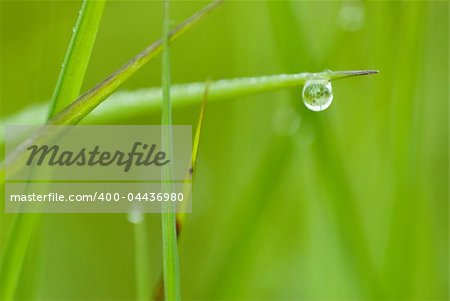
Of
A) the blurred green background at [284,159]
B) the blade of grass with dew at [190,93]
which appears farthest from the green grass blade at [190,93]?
the blurred green background at [284,159]

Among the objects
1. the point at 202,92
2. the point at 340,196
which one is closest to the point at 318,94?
the point at 202,92

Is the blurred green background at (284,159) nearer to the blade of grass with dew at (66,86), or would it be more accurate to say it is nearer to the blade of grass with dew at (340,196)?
the blade of grass with dew at (340,196)

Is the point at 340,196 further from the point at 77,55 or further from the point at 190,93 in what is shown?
the point at 77,55

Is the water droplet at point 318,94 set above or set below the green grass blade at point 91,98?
above

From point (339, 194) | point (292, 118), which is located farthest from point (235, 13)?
point (339, 194)

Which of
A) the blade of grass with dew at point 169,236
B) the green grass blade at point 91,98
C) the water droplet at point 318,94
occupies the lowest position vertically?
the blade of grass with dew at point 169,236

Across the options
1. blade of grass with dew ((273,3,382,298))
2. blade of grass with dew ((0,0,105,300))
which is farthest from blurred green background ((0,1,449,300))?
blade of grass with dew ((0,0,105,300))

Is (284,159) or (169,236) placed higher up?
(284,159)

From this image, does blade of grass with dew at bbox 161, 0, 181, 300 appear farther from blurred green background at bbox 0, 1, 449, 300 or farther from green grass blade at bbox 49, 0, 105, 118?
blurred green background at bbox 0, 1, 449, 300

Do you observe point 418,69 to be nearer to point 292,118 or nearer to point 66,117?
point 292,118
